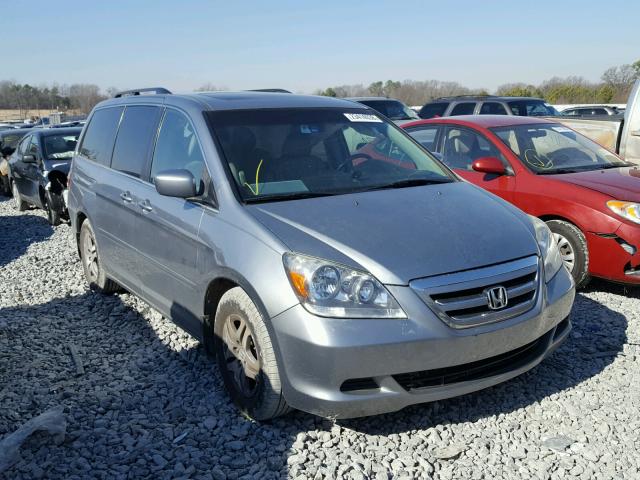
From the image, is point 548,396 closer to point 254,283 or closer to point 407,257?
point 407,257

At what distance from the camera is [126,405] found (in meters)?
3.88

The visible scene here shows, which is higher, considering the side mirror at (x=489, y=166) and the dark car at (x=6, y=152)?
the side mirror at (x=489, y=166)

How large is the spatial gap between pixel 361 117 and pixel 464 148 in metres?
2.46

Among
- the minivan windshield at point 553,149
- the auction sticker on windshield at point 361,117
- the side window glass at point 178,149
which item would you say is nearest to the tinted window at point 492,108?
the minivan windshield at point 553,149

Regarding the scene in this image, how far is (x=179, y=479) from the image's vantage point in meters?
3.12

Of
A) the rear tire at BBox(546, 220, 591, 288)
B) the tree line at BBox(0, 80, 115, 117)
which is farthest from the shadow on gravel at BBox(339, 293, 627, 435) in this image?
the tree line at BBox(0, 80, 115, 117)

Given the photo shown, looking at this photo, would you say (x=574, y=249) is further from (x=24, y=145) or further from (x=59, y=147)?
(x=24, y=145)

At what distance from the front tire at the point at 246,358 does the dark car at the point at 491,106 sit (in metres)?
11.4

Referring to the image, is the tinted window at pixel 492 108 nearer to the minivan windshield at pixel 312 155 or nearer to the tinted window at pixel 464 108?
the tinted window at pixel 464 108

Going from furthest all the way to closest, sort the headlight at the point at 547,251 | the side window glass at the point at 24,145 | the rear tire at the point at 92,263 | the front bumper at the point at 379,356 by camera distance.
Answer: the side window glass at the point at 24,145 < the rear tire at the point at 92,263 < the headlight at the point at 547,251 < the front bumper at the point at 379,356

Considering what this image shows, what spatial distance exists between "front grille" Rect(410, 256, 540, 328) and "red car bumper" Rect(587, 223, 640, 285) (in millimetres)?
2400

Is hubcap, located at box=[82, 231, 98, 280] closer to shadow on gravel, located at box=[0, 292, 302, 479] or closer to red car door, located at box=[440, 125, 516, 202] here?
shadow on gravel, located at box=[0, 292, 302, 479]

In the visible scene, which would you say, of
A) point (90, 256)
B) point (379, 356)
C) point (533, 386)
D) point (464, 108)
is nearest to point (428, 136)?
point (90, 256)

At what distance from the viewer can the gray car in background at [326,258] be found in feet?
10.1
